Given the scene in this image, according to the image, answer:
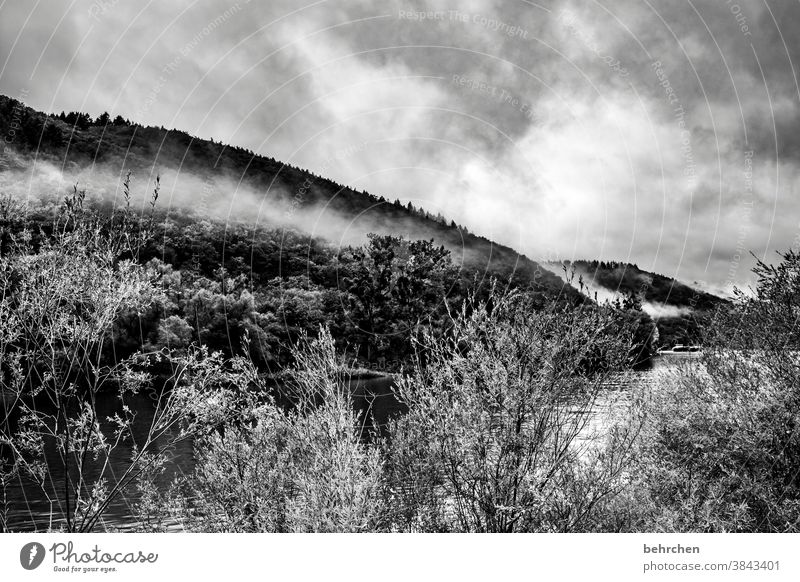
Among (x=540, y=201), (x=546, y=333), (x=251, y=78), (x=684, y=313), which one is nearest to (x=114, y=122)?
(x=251, y=78)

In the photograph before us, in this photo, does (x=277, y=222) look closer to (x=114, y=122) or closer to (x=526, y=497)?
(x=114, y=122)

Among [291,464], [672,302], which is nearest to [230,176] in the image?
[672,302]

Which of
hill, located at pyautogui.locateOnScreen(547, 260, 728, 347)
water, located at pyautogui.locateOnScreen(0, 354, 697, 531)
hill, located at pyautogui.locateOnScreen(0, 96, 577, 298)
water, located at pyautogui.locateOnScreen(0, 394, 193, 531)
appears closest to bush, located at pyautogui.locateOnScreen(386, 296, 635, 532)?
water, located at pyautogui.locateOnScreen(0, 354, 697, 531)

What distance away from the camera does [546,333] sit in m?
14.6

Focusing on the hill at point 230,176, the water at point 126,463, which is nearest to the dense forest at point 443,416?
the water at point 126,463

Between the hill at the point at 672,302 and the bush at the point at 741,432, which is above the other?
the hill at the point at 672,302

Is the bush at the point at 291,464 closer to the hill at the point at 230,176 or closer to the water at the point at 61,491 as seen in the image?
the water at the point at 61,491

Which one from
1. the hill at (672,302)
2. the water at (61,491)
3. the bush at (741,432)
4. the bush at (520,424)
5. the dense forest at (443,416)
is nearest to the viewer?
the dense forest at (443,416)

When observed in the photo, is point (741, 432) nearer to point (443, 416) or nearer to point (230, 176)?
point (443, 416)

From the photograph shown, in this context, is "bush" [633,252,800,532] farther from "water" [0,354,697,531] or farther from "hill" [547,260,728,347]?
"hill" [547,260,728,347]

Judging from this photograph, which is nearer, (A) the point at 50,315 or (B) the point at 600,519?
(A) the point at 50,315

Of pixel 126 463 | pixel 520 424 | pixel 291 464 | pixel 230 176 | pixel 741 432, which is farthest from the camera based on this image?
pixel 230 176

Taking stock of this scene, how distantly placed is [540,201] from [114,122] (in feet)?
172
